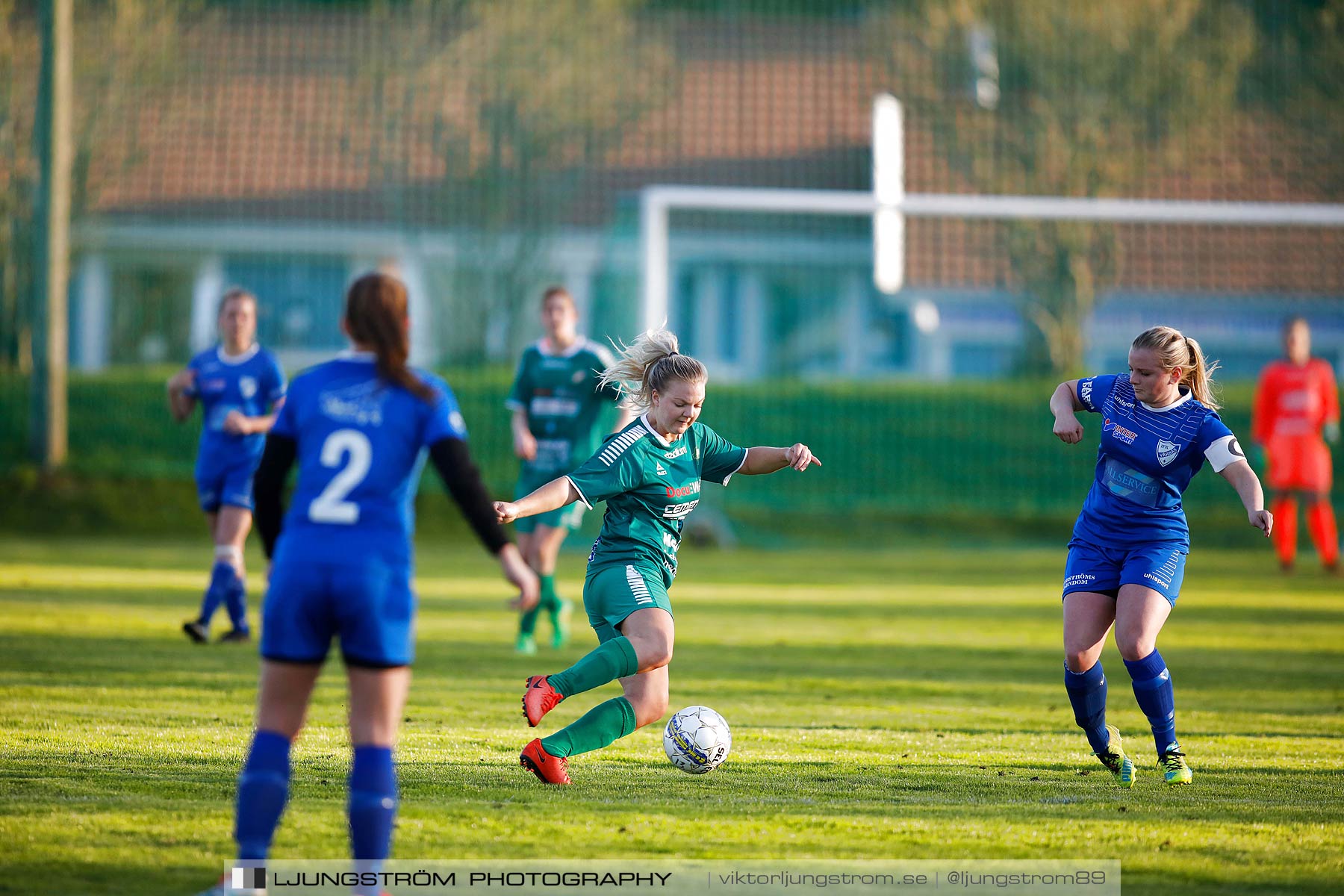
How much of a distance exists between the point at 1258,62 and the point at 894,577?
1376 centimetres

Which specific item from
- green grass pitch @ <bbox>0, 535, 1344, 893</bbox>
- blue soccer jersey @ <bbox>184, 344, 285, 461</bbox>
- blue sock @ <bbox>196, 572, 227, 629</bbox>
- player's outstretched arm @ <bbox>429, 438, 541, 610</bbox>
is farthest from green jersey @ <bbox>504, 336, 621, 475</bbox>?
player's outstretched arm @ <bbox>429, 438, 541, 610</bbox>

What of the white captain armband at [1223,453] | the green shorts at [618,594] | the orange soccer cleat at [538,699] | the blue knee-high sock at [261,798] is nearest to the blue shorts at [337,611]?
the blue knee-high sock at [261,798]

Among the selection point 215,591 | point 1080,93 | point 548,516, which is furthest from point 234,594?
point 1080,93

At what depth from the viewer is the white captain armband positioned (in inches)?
236

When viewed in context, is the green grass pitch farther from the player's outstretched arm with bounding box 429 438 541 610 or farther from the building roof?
the building roof

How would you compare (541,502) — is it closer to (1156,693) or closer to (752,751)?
(752,751)

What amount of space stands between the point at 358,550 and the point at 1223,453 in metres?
3.76

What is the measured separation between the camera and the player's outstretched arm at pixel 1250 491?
569 centimetres

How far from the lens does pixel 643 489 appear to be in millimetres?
5770

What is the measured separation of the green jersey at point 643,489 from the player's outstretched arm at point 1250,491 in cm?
213

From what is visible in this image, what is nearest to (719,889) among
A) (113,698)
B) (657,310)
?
(113,698)

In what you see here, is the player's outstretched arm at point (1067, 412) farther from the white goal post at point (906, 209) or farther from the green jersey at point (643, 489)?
the white goal post at point (906, 209)

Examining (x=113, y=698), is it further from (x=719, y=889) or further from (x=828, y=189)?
(x=828, y=189)

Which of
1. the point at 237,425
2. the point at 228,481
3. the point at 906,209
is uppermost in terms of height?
the point at 906,209
